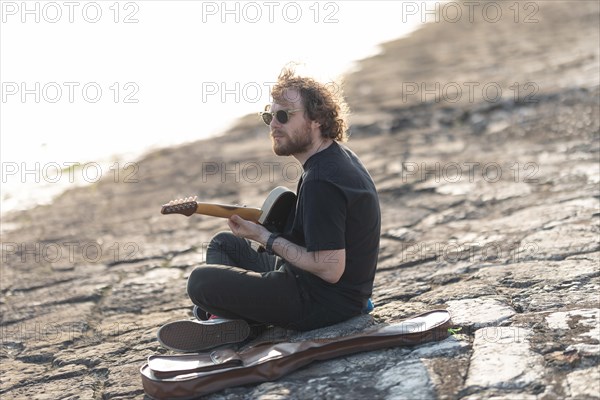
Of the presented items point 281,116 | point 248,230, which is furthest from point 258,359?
point 281,116

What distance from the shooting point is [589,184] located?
6.50m

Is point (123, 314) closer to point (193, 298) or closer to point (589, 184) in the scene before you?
point (193, 298)

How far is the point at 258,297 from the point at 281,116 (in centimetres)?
84

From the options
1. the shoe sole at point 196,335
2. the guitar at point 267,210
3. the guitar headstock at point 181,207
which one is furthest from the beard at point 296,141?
the shoe sole at point 196,335

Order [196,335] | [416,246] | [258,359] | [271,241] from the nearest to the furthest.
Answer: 1. [258,359]
2. [271,241]
3. [196,335]
4. [416,246]

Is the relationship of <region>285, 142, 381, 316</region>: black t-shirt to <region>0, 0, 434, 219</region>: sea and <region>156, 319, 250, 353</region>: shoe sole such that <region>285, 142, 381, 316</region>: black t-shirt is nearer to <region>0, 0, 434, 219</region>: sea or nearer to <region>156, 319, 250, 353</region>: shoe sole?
<region>156, 319, 250, 353</region>: shoe sole

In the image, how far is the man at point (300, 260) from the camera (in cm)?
402

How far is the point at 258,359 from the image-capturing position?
152 inches

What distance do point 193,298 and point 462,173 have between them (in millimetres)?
4060

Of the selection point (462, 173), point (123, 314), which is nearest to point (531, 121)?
point (462, 173)

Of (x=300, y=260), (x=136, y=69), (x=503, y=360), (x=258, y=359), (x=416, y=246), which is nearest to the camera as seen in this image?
(x=503, y=360)

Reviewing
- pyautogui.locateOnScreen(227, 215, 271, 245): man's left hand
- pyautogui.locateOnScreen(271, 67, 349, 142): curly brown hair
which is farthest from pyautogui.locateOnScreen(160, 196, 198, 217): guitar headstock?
pyautogui.locateOnScreen(271, 67, 349, 142): curly brown hair

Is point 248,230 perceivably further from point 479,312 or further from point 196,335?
point 479,312

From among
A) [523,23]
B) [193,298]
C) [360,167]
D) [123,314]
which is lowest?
[123,314]
